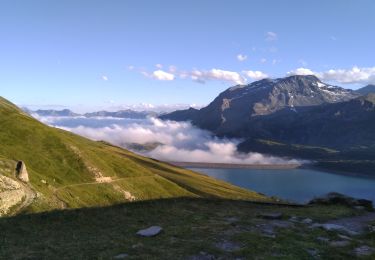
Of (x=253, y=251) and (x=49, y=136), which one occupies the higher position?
(x=49, y=136)

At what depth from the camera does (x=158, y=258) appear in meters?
25.5

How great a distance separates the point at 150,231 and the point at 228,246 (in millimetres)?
6307

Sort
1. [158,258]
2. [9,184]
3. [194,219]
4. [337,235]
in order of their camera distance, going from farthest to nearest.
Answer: [9,184]
[194,219]
[337,235]
[158,258]

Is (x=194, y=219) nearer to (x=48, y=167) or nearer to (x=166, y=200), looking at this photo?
(x=166, y=200)

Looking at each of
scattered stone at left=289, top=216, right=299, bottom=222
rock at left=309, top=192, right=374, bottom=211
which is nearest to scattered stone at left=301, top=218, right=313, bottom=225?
scattered stone at left=289, top=216, right=299, bottom=222

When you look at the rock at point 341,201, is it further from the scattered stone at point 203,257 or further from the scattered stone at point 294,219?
the scattered stone at point 203,257

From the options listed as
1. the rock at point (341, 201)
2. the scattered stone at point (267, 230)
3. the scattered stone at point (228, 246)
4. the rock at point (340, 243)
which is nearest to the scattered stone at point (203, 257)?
the scattered stone at point (228, 246)

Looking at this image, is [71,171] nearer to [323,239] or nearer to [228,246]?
[323,239]

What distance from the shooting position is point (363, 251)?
3070 cm

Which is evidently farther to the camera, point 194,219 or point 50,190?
point 50,190

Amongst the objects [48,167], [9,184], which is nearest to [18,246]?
[9,184]

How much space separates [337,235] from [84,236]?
20311mm

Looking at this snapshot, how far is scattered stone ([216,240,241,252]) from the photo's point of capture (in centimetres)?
2861

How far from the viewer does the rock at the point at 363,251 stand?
29.6 meters
